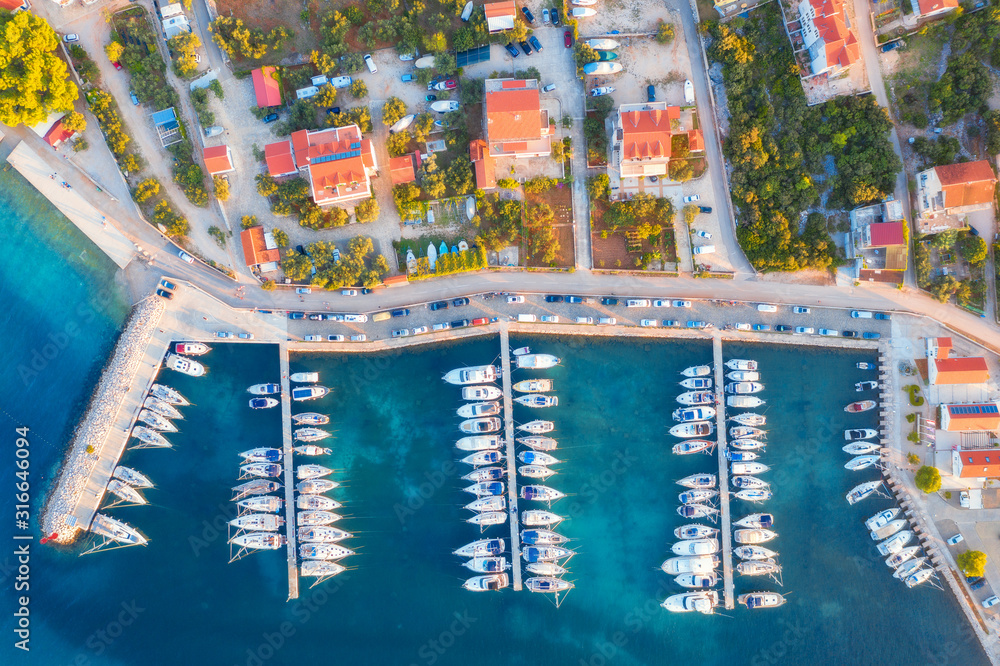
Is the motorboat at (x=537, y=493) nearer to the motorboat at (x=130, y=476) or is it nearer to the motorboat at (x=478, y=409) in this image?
the motorboat at (x=478, y=409)

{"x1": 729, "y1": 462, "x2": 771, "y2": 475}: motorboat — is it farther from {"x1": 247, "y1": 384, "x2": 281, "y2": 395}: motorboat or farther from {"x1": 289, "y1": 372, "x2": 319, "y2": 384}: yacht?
{"x1": 247, "y1": 384, "x2": 281, "y2": 395}: motorboat

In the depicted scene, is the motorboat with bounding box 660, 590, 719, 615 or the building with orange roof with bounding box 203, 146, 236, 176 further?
the motorboat with bounding box 660, 590, 719, 615

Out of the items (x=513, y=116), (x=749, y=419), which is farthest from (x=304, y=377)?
(x=749, y=419)

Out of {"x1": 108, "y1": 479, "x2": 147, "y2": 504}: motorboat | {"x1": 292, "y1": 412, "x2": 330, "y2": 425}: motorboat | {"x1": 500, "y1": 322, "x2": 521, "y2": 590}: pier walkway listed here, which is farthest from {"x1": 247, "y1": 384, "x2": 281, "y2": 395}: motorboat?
{"x1": 500, "y1": 322, "x2": 521, "y2": 590}: pier walkway

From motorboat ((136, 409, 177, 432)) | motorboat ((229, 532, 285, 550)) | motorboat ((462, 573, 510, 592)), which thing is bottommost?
motorboat ((462, 573, 510, 592))

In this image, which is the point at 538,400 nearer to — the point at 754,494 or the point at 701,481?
the point at 701,481

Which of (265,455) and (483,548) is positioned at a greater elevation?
(265,455)

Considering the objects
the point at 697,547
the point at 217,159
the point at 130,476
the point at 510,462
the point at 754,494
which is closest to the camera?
the point at 217,159

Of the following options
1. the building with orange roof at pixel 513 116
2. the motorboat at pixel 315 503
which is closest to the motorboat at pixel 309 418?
the motorboat at pixel 315 503
